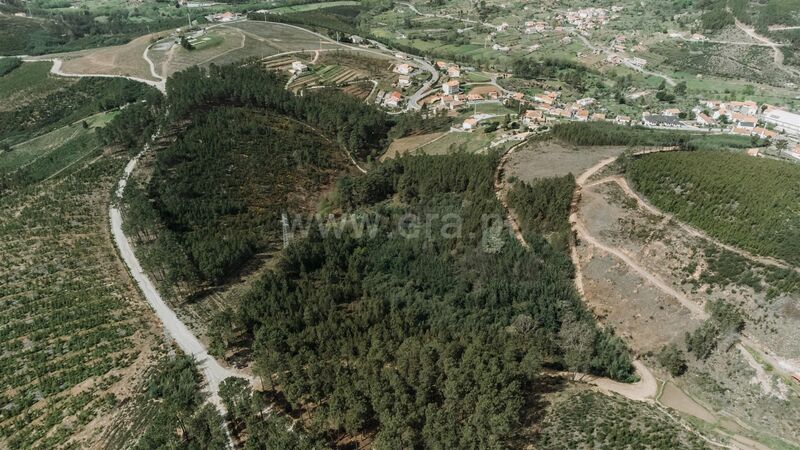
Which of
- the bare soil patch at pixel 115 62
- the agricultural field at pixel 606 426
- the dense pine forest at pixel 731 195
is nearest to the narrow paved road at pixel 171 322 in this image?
the agricultural field at pixel 606 426

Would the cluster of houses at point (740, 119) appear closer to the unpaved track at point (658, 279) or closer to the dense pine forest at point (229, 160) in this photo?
the unpaved track at point (658, 279)

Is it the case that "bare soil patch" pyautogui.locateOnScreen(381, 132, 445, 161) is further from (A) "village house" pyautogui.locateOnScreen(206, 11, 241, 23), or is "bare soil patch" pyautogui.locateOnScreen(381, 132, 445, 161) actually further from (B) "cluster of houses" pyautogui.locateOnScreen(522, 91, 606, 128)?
(A) "village house" pyautogui.locateOnScreen(206, 11, 241, 23)

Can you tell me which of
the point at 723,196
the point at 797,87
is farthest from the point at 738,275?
the point at 797,87

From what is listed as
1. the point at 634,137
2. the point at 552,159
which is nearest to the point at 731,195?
the point at 552,159

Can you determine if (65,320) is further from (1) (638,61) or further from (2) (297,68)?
(1) (638,61)

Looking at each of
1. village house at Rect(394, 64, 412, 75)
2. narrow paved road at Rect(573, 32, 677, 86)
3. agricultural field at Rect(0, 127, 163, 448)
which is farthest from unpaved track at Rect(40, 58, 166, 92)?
narrow paved road at Rect(573, 32, 677, 86)
